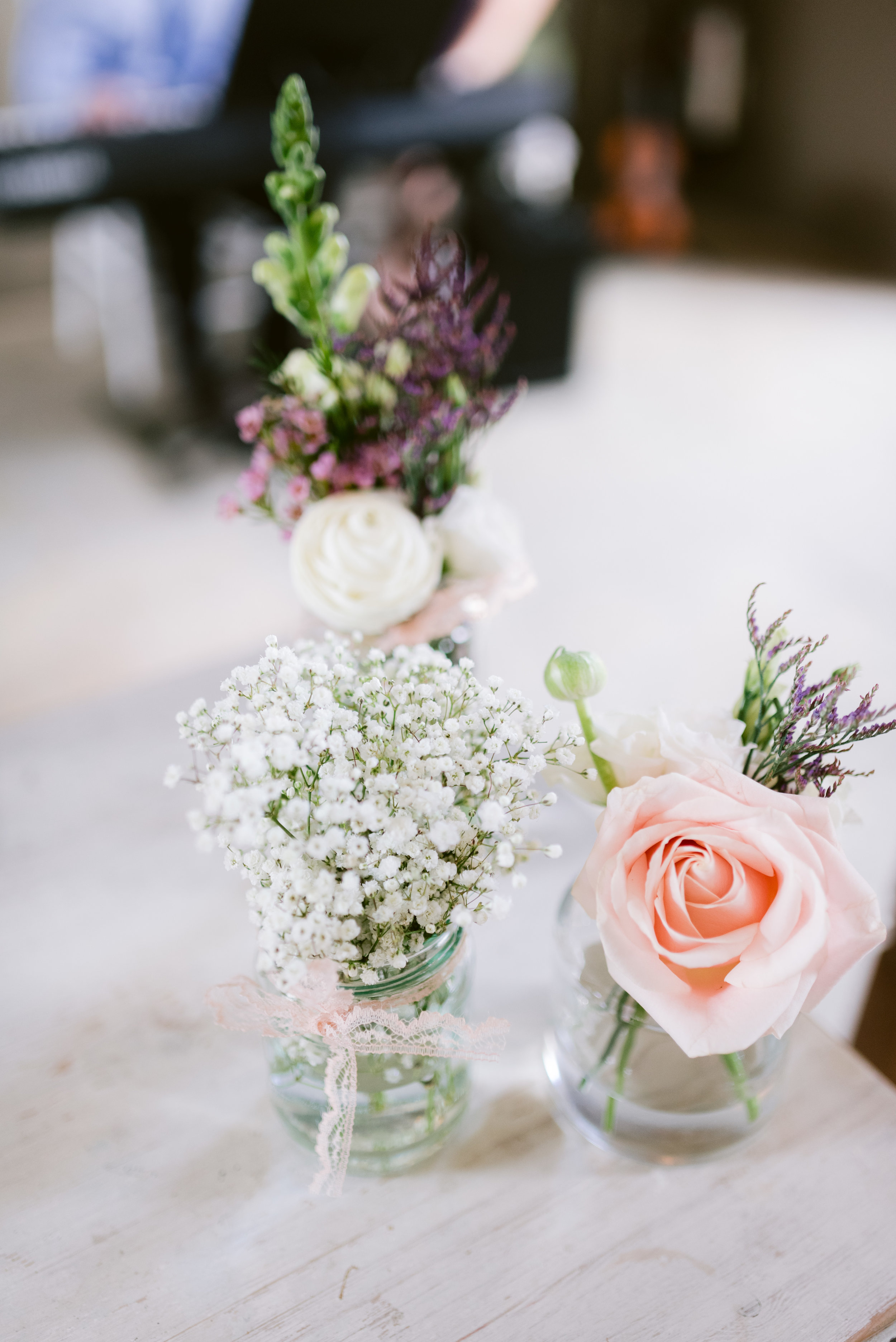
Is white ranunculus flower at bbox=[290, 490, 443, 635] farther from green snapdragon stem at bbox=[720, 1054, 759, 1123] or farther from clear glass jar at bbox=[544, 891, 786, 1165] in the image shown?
green snapdragon stem at bbox=[720, 1054, 759, 1123]

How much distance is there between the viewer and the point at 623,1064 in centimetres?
64

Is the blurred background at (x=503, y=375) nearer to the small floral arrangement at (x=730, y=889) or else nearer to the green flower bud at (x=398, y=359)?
the green flower bud at (x=398, y=359)

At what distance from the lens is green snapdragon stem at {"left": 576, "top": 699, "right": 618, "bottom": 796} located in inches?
22.6

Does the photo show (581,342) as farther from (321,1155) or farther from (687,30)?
(321,1155)

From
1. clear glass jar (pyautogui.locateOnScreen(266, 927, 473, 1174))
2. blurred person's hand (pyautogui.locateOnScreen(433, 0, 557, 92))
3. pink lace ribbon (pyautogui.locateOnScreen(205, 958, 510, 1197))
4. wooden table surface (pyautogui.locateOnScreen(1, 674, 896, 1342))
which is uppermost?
blurred person's hand (pyautogui.locateOnScreen(433, 0, 557, 92))

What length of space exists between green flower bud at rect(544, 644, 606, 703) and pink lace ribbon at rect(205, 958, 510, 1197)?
170 millimetres

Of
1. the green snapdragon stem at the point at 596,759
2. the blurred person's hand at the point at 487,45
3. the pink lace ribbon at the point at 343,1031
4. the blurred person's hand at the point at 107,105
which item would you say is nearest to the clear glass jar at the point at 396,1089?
the pink lace ribbon at the point at 343,1031

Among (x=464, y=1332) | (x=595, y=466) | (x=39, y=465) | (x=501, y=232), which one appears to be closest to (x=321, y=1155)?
(x=464, y=1332)

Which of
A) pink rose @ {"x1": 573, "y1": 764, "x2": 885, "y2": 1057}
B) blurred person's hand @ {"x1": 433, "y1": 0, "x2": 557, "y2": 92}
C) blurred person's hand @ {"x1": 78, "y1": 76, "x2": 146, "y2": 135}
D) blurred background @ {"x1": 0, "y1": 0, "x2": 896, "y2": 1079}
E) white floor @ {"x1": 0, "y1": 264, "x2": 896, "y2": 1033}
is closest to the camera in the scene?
pink rose @ {"x1": 573, "y1": 764, "x2": 885, "y2": 1057}

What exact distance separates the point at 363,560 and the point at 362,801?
0.28 m

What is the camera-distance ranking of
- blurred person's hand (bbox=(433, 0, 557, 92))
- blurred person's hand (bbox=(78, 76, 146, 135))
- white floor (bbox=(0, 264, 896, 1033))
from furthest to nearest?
1. blurred person's hand (bbox=(433, 0, 557, 92))
2. blurred person's hand (bbox=(78, 76, 146, 135))
3. white floor (bbox=(0, 264, 896, 1033))

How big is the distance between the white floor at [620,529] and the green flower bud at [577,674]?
544 millimetres

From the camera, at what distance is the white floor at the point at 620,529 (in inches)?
→ 60.5

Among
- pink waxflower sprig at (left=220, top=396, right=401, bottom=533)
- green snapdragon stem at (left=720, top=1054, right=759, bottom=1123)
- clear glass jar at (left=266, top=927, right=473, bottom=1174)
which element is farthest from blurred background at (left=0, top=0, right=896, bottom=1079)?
clear glass jar at (left=266, top=927, right=473, bottom=1174)
